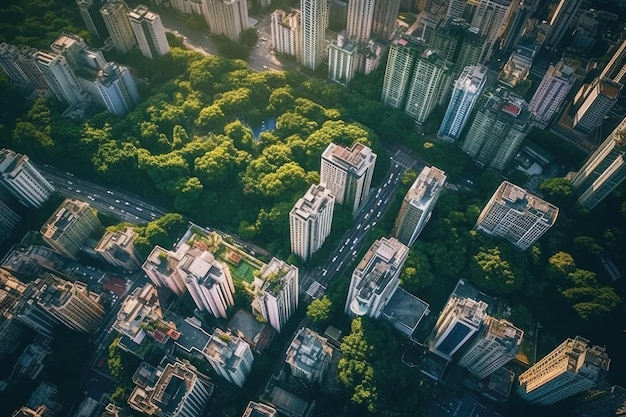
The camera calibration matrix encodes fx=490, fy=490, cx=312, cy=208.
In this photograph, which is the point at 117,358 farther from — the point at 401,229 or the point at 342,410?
the point at 401,229

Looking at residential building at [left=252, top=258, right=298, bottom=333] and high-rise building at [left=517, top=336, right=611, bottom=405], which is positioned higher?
high-rise building at [left=517, top=336, right=611, bottom=405]

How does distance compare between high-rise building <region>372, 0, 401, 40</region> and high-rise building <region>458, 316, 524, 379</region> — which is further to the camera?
high-rise building <region>372, 0, 401, 40</region>

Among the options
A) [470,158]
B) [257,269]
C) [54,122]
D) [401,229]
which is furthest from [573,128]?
[54,122]

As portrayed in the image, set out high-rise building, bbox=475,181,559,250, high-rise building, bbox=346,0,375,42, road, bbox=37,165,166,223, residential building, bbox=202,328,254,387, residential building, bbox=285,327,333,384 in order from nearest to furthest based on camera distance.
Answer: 1. residential building, bbox=202,328,254,387
2. residential building, bbox=285,327,333,384
3. high-rise building, bbox=475,181,559,250
4. road, bbox=37,165,166,223
5. high-rise building, bbox=346,0,375,42

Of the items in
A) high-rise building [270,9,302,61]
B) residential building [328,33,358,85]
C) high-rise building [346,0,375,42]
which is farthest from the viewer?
high-rise building [270,9,302,61]

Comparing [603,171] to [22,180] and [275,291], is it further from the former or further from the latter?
[22,180]

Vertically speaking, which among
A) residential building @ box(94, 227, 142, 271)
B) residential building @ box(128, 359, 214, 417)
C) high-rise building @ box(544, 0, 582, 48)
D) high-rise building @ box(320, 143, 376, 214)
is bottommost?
residential building @ box(128, 359, 214, 417)

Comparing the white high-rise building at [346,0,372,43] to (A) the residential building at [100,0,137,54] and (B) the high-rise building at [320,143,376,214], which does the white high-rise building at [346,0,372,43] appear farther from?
(A) the residential building at [100,0,137,54]

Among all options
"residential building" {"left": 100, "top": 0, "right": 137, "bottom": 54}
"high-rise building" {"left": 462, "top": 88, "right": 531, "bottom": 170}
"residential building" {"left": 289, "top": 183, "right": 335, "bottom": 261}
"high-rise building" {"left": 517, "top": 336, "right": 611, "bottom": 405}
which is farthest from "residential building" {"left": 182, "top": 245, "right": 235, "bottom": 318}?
"residential building" {"left": 100, "top": 0, "right": 137, "bottom": 54}

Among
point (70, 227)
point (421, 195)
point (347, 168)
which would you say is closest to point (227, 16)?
point (347, 168)
